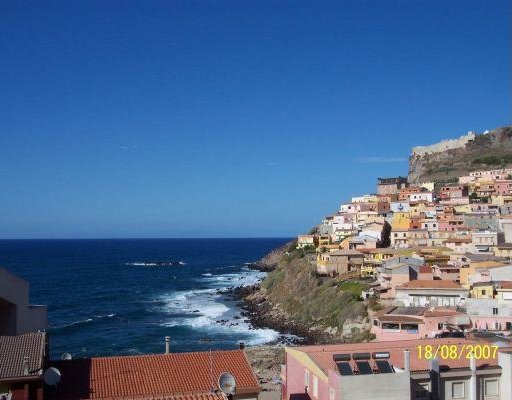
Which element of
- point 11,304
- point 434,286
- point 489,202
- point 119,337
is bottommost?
point 119,337

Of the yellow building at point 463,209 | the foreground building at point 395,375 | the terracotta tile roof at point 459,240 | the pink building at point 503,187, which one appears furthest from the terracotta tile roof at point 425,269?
the pink building at point 503,187

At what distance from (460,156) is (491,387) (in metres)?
120

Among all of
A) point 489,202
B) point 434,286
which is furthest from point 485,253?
point 489,202

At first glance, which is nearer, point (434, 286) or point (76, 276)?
point (434, 286)

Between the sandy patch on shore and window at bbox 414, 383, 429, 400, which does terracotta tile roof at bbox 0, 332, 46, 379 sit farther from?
the sandy patch on shore

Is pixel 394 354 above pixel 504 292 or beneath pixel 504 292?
above

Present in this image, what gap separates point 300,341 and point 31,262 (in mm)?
122334

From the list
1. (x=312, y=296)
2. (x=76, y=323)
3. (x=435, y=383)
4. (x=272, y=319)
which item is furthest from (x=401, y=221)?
(x=435, y=383)

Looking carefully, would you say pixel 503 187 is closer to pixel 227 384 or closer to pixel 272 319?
pixel 272 319

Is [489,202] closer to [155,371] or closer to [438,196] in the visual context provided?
[438,196]

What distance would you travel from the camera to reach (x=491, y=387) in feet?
62.3

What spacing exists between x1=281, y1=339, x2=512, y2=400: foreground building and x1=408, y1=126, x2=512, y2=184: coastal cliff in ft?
325

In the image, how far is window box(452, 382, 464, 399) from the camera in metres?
18.7

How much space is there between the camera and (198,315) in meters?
67.7
